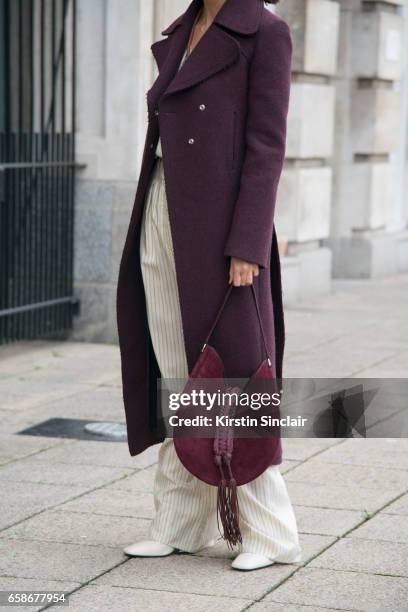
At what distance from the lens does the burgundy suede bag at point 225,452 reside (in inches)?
161

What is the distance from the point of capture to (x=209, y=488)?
441 cm

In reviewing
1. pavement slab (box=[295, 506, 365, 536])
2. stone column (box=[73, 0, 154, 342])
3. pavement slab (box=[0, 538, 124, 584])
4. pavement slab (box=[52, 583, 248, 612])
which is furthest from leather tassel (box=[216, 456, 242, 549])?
stone column (box=[73, 0, 154, 342])

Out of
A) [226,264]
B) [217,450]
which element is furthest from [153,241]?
[217,450]

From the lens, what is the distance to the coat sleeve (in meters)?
4.13

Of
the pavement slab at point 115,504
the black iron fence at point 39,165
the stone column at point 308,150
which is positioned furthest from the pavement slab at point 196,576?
the stone column at point 308,150

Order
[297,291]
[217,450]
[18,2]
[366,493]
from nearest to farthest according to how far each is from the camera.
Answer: [217,450], [366,493], [18,2], [297,291]

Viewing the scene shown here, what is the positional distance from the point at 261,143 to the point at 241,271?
0.39m

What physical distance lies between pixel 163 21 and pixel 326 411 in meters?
3.52

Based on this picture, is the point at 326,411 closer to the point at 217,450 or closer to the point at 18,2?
the point at 217,450

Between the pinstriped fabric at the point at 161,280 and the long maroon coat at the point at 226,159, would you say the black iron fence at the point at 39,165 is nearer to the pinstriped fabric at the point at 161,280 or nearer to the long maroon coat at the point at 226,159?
the pinstriped fabric at the point at 161,280

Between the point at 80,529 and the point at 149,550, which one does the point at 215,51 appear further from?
the point at 80,529

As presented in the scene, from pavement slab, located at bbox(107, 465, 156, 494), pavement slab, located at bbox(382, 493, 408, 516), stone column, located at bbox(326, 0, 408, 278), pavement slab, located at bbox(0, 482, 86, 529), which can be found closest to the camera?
pavement slab, located at bbox(0, 482, 86, 529)

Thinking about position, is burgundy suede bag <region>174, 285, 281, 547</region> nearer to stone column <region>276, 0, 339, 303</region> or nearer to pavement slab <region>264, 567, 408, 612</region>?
pavement slab <region>264, 567, 408, 612</region>

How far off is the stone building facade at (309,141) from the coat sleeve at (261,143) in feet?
14.9
